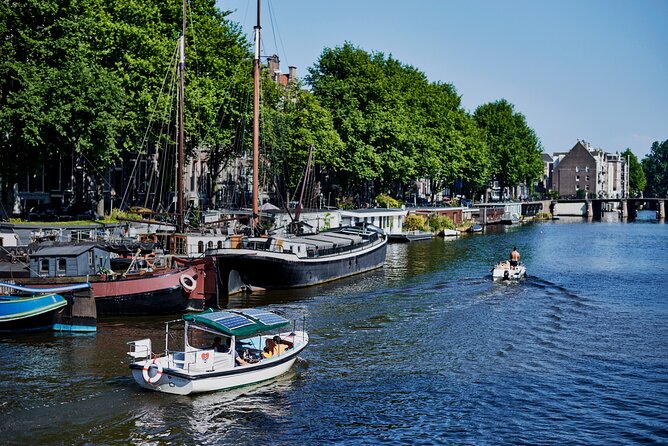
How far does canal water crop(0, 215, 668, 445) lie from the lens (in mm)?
28250

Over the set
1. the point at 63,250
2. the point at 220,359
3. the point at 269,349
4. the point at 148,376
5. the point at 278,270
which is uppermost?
the point at 63,250

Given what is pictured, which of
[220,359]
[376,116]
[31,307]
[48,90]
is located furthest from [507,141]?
[220,359]

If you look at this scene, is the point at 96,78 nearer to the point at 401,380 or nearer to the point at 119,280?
the point at 119,280

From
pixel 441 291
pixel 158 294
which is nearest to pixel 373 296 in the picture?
pixel 441 291

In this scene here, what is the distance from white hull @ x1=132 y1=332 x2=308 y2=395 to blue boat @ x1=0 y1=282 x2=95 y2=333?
9.73 m

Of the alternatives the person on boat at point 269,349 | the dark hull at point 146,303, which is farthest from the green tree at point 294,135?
the person on boat at point 269,349

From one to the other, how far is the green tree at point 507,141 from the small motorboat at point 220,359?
13152cm

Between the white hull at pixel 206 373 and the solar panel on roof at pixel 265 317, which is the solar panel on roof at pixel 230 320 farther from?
the white hull at pixel 206 373

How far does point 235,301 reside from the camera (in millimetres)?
51344

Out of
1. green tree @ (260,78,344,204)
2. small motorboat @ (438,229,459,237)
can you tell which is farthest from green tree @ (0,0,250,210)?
small motorboat @ (438,229,459,237)

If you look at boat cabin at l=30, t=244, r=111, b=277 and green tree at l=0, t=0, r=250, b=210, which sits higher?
green tree at l=0, t=0, r=250, b=210

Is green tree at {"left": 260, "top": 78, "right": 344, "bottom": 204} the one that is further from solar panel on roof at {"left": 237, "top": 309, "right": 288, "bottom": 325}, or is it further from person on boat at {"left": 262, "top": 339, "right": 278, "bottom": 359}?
person on boat at {"left": 262, "top": 339, "right": 278, "bottom": 359}

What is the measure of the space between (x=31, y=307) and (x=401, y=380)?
1859 centimetres

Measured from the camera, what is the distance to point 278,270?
2183 inches
